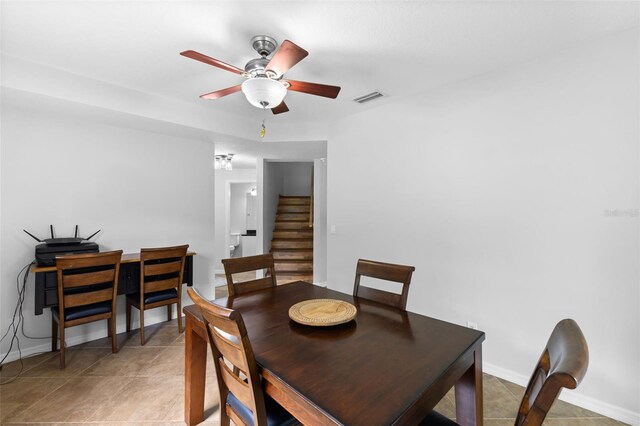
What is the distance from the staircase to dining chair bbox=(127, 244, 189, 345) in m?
2.28

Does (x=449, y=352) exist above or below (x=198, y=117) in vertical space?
below

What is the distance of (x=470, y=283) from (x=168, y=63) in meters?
3.09

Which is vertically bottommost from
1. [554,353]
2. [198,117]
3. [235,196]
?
[554,353]

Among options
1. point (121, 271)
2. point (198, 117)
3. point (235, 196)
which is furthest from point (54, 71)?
point (235, 196)

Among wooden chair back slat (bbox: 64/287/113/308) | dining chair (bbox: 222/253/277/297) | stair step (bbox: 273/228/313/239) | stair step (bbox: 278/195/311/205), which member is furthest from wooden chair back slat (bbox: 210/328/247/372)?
stair step (bbox: 278/195/311/205)

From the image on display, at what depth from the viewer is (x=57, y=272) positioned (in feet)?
7.69

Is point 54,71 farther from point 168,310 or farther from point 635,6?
point 635,6

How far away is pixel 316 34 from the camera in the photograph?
73.2 inches

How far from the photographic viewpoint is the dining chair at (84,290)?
93.3 inches

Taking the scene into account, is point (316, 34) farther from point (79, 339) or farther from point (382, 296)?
point (79, 339)

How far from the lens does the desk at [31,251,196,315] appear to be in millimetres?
2410

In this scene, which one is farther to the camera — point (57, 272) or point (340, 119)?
point (340, 119)

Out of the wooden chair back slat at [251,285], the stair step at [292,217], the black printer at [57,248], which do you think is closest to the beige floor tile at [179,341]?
the black printer at [57,248]

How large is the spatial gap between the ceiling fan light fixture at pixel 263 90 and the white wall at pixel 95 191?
93.8 inches
